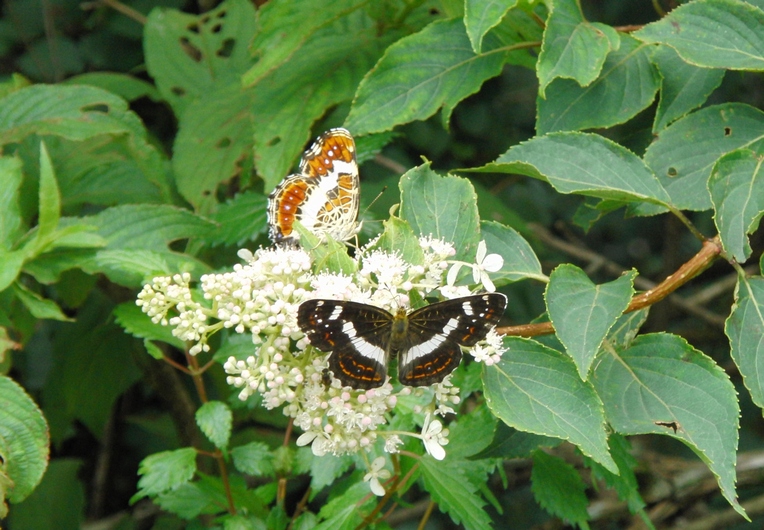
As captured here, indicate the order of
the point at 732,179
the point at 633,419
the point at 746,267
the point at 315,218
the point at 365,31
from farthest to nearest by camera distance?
1. the point at 746,267
2. the point at 365,31
3. the point at 315,218
4. the point at 732,179
5. the point at 633,419

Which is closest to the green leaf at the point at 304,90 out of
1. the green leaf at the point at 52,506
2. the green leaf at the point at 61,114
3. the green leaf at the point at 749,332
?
the green leaf at the point at 61,114

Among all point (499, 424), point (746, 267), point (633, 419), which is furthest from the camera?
point (746, 267)

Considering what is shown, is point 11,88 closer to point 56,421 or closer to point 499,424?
point 56,421

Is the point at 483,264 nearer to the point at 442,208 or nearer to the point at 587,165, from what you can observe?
the point at 442,208

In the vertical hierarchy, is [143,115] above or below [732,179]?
below

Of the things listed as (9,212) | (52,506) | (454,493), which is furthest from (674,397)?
(52,506)

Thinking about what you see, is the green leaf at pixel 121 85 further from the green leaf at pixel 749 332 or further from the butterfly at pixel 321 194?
the green leaf at pixel 749 332

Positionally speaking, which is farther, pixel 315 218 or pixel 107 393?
pixel 107 393

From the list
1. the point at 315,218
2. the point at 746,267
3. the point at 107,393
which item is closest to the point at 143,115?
the point at 107,393
